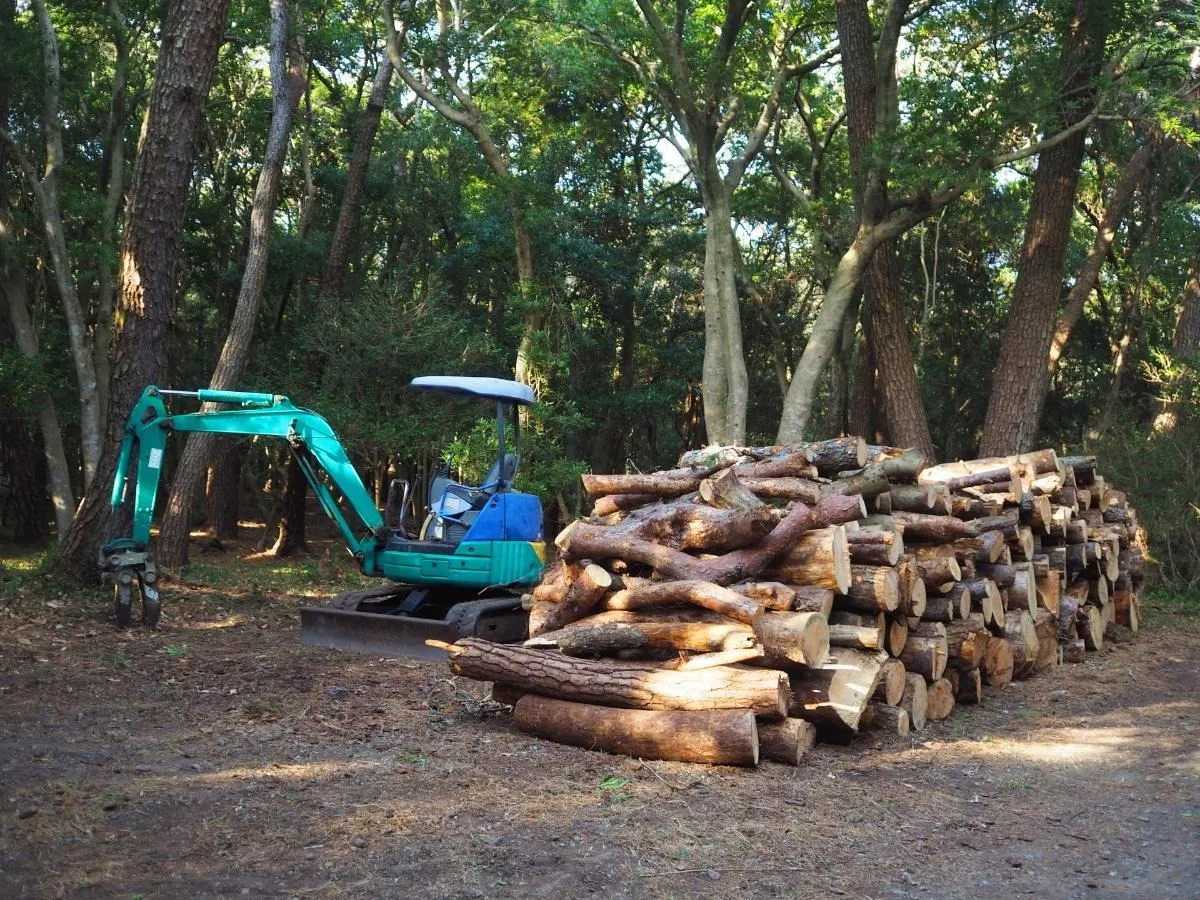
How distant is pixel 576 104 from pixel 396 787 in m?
20.7

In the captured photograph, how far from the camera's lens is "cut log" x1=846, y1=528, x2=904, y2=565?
292 inches

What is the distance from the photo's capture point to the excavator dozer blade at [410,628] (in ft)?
30.9

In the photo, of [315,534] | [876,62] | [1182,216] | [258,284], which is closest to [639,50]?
[876,62]

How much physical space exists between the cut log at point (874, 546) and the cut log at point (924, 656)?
68 centimetres

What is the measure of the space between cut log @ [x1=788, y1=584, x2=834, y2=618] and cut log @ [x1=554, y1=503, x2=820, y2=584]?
9.3 inches

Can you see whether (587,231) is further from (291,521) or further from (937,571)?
(937,571)

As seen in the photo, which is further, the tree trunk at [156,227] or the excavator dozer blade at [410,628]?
the tree trunk at [156,227]

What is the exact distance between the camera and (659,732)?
20.3ft

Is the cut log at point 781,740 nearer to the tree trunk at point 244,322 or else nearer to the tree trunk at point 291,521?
the tree trunk at point 244,322

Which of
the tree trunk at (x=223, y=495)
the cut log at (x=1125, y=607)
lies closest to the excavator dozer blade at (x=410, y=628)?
the cut log at (x=1125, y=607)

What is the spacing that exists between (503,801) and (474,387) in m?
5.14

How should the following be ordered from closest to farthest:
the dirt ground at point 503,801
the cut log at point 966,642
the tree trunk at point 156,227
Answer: the dirt ground at point 503,801
the cut log at point 966,642
the tree trunk at point 156,227

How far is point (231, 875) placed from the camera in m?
4.23

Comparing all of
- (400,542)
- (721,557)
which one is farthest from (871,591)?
(400,542)
